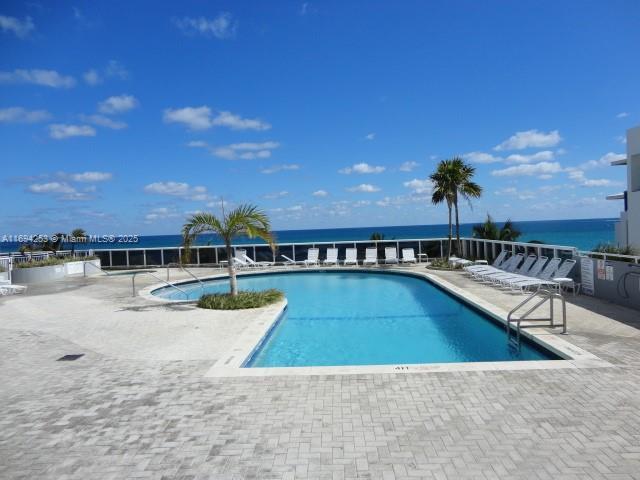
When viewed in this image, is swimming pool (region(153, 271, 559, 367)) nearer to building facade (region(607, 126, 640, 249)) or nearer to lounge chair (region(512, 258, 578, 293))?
lounge chair (region(512, 258, 578, 293))

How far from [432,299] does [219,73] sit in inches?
553

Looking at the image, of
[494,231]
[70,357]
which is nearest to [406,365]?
[70,357]

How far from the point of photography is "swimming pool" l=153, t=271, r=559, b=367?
5.90 metres

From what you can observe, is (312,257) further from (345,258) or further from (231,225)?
(231,225)

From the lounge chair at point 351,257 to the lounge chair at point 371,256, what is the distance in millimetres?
393

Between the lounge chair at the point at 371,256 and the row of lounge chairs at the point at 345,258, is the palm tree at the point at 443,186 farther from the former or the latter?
the lounge chair at the point at 371,256

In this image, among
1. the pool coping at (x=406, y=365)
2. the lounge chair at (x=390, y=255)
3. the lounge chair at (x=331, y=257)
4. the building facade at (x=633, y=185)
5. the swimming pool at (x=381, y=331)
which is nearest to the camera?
the pool coping at (x=406, y=365)

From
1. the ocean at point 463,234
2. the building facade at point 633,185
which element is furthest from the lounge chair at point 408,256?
the ocean at point 463,234

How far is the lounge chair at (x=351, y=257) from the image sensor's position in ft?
56.4

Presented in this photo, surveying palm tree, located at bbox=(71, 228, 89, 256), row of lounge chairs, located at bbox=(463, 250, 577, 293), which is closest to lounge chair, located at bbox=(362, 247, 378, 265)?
row of lounge chairs, located at bbox=(463, 250, 577, 293)

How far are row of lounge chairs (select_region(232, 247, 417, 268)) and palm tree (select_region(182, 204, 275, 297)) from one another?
7.70 metres

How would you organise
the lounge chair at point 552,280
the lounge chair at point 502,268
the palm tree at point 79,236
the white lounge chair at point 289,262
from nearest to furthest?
the lounge chair at point 552,280 < the lounge chair at point 502,268 < the white lounge chair at point 289,262 < the palm tree at point 79,236

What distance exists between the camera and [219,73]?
18438 mm

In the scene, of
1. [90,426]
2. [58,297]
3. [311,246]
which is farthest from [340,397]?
[311,246]
